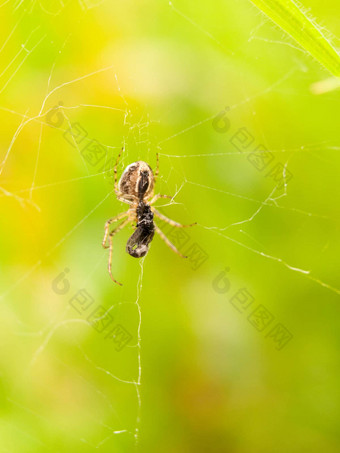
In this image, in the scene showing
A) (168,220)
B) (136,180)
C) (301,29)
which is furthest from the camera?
(168,220)

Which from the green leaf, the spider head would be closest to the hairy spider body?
the spider head

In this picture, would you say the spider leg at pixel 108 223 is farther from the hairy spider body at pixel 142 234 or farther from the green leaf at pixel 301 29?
the green leaf at pixel 301 29

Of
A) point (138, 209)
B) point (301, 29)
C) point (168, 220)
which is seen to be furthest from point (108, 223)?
point (301, 29)

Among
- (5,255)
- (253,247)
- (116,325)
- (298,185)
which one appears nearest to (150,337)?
(116,325)

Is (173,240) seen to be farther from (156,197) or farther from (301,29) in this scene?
(301,29)

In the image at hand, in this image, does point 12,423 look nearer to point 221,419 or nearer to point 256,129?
point 221,419

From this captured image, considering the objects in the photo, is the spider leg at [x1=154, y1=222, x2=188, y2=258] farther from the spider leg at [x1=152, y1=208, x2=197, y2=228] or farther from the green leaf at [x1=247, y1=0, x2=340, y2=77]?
the green leaf at [x1=247, y1=0, x2=340, y2=77]
